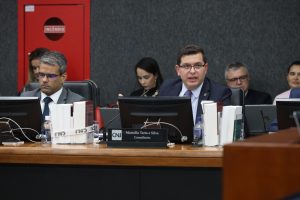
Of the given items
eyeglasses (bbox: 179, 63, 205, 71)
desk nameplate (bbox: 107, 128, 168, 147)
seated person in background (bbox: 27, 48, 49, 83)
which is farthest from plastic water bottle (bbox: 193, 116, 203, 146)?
seated person in background (bbox: 27, 48, 49, 83)

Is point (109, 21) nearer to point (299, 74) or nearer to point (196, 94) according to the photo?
point (299, 74)

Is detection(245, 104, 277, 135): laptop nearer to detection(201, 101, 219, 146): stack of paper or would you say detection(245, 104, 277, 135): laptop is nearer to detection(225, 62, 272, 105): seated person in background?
detection(201, 101, 219, 146): stack of paper

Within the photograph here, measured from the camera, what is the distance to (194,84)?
398 centimetres

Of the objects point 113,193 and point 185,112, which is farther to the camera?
point 185,112

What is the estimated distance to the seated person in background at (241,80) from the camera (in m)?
5.45

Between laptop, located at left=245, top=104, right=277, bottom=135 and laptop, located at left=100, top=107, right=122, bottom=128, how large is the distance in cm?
73

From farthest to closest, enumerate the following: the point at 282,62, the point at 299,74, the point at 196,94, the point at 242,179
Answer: the point at 282,62 < the point at 299,74 < the point at 196,94 < the point at 242,179

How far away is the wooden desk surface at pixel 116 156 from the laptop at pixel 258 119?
1.04 meters

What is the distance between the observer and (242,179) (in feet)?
3.11

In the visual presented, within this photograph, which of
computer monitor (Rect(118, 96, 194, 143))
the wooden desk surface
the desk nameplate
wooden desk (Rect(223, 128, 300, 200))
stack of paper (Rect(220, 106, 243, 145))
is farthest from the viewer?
computer monitor (Rect(118, 96, 194, 143))

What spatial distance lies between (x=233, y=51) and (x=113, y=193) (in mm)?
3502

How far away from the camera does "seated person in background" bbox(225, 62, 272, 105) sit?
5.45 m

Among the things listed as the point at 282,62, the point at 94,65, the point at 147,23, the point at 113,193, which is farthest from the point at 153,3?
the point at 113,193

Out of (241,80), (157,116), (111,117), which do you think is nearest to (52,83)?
(111,117)
